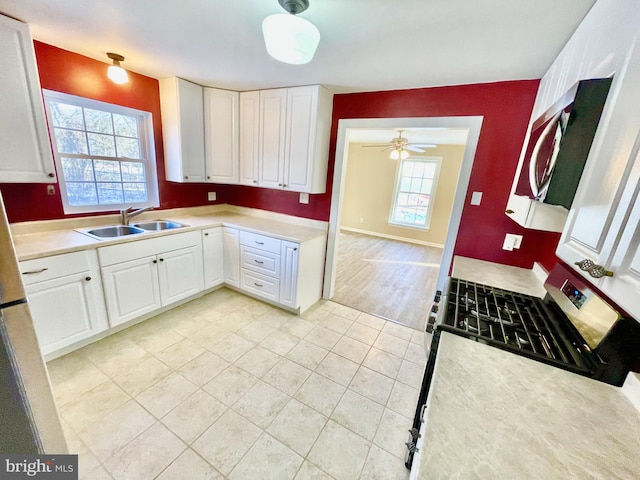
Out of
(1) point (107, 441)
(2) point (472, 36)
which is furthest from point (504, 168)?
(1) point (107, 441)

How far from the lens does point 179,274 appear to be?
255 centimetres

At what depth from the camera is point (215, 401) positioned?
5.43 feet

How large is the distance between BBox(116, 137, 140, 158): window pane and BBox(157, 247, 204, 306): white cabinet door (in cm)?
116

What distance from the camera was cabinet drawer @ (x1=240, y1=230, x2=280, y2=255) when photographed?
2.58 metres

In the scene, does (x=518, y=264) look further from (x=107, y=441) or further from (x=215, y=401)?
(x=107, y=441)

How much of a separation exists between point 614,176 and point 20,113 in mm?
3166

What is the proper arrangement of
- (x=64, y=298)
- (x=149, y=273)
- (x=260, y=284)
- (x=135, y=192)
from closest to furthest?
1. (x=64, y=298)
2. (x=149, y=273)
3. (x=135, y=192)
4. (x=260, y=284)

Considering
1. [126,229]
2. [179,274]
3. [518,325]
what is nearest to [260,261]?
[179,274]

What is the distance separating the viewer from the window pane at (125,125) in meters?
2.45

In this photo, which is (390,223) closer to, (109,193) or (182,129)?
(182,129)

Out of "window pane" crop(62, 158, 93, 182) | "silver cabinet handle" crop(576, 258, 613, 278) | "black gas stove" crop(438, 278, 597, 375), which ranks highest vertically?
"window pane" crop(62, 158, 93, 182)

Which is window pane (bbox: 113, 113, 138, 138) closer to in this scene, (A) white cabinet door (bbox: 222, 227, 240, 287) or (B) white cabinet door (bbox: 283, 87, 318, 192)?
(A) white cabinet door (bbox: 222, 227, 240, 287)

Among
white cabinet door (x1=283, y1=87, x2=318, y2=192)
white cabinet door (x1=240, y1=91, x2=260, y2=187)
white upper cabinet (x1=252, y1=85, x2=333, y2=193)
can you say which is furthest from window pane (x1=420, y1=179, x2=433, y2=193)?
white cabinet door (x1=240, y1=91, x2=260, y2=187)

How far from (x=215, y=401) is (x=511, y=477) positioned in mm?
1671
